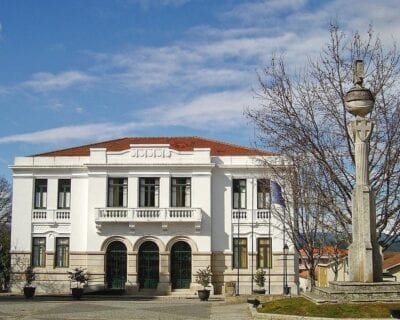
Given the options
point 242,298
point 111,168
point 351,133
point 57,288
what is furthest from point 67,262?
point 351,133

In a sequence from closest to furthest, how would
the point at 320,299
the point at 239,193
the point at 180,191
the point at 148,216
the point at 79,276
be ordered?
1. the point at 320,299
2. the point at 79,276
3. the point at 148,216
4. the point at 180,191
5. the point at 239,193

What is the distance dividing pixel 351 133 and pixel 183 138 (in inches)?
1107

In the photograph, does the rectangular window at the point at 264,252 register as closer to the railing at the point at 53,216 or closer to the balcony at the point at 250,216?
the balcony at the point at 250,216

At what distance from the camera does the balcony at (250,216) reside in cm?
4056

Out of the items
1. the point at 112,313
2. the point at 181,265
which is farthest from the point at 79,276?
the point at 112,313

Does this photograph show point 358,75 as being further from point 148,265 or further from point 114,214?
point 148,265

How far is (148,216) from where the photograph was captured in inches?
1580

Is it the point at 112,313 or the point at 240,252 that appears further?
the point at 240,252

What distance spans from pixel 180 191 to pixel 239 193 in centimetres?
368

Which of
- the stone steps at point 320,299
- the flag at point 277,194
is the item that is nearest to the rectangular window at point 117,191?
the flag at point 277,194

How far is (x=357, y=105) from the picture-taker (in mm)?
18484

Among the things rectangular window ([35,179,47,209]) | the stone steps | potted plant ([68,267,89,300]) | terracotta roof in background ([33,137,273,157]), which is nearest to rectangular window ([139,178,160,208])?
terracotta roof in background ([33,137,273,157])

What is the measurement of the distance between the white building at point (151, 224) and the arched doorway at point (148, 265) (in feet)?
0.20

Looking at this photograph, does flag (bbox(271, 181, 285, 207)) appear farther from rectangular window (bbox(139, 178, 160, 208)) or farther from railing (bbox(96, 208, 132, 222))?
railing (bbox(96, 208, 132, 222))
